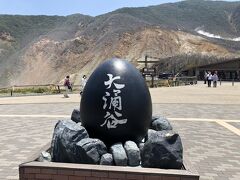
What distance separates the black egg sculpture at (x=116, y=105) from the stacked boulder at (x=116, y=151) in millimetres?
286

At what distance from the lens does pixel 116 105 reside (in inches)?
248

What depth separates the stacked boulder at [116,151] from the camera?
5.78 meters

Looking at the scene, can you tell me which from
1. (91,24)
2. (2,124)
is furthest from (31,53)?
(2,124)

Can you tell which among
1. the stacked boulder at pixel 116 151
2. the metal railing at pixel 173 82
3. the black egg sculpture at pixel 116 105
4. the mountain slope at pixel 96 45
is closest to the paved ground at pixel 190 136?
the stacked boulder at pixel 116 151

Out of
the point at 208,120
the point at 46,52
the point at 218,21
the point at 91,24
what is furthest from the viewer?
the point at 218,21

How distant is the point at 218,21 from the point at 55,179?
461ft

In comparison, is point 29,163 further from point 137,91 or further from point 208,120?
point 208,120

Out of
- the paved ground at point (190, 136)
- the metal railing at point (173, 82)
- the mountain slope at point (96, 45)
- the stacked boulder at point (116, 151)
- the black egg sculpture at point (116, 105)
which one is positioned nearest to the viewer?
the stacked boulder at point (116, 151)

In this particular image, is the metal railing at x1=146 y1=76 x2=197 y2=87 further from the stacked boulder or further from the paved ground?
the stacked boulder

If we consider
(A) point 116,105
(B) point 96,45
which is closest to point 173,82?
(A) point 116,105

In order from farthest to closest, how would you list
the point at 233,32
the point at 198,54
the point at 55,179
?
the point at 233,32, the point at 198,54, the point at 55,179

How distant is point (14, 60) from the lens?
3807 inches

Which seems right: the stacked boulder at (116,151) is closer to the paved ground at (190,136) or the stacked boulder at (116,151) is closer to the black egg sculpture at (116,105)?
the black egg sculpture at (116,105)

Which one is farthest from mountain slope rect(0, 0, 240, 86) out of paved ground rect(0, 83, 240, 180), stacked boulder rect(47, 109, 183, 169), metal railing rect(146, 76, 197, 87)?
stacked boulder rect(47, 109, 183, 169)
